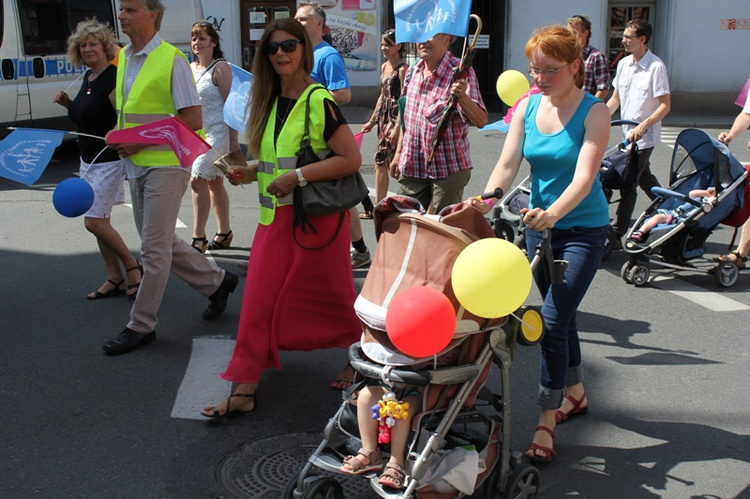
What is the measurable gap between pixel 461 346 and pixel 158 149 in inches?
104

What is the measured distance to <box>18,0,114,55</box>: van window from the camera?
39.3 ft

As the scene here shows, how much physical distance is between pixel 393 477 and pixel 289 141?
71.4 inches

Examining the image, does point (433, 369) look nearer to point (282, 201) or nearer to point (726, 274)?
point (282, 201)

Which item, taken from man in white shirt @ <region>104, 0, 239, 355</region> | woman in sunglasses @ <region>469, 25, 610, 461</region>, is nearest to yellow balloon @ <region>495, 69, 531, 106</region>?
woman in sunglasses @ <region>469, 25, 610, 461</region>

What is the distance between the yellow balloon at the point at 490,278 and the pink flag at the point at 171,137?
7.13 ft

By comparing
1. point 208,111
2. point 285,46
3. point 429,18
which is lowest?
point 208,111

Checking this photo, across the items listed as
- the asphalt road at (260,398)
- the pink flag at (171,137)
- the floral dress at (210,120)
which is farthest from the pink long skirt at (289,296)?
the floral dress at (210,120)

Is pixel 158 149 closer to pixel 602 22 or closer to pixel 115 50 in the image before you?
pixel 115 50

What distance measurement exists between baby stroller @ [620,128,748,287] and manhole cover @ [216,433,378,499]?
3.65 metres

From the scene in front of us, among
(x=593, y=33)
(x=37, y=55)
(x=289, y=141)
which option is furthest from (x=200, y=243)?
(x=593, y=33)

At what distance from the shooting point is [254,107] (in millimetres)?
4359

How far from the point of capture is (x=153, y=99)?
5.11 m

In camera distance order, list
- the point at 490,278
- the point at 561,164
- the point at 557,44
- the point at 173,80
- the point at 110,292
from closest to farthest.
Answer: the point at 490,278
the point at 557,44
the point at 561,164
the point at 173,80
the point at 110,292

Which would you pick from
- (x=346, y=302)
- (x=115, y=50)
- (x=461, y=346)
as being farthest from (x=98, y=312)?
(x=461, y=346)
